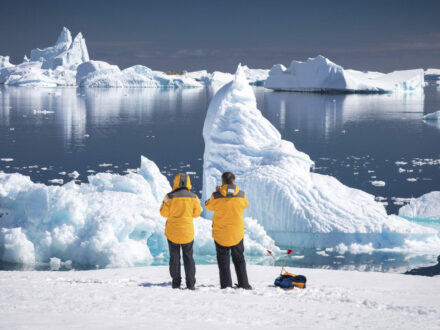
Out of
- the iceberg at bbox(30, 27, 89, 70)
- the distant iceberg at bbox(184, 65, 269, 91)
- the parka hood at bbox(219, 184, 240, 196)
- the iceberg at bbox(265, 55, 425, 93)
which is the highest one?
the iceberg at bbox(30, 27, 89, 70)

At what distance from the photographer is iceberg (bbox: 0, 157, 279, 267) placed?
938 centimetres

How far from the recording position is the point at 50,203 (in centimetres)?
988

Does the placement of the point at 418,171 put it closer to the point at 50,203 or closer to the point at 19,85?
the point at 50,203

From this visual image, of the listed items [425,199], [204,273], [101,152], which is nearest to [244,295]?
[204,273]

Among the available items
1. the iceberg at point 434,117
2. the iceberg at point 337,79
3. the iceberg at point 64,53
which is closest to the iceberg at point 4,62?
the iceberg at point 64,53

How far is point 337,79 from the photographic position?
76.2 m

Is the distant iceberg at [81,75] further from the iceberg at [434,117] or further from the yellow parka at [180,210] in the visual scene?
the yellow parka at [180,210]

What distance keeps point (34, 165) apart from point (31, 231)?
10.5 meters

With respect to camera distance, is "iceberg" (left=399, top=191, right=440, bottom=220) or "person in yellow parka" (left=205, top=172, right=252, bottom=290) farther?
"iceberg" (left=399, top=191, right=440, bottom=220)

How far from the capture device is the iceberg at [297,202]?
10.5m

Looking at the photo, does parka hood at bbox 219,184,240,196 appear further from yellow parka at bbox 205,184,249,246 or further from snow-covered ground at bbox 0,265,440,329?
snow-covered ground at bbox 0,265,440,329

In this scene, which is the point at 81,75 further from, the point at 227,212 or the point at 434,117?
the point at 227,212

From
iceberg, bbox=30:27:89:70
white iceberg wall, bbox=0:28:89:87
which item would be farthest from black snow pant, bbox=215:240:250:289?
iceberg, bbox=30:27:89:70

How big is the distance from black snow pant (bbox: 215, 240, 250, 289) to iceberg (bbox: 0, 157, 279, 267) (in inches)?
161
